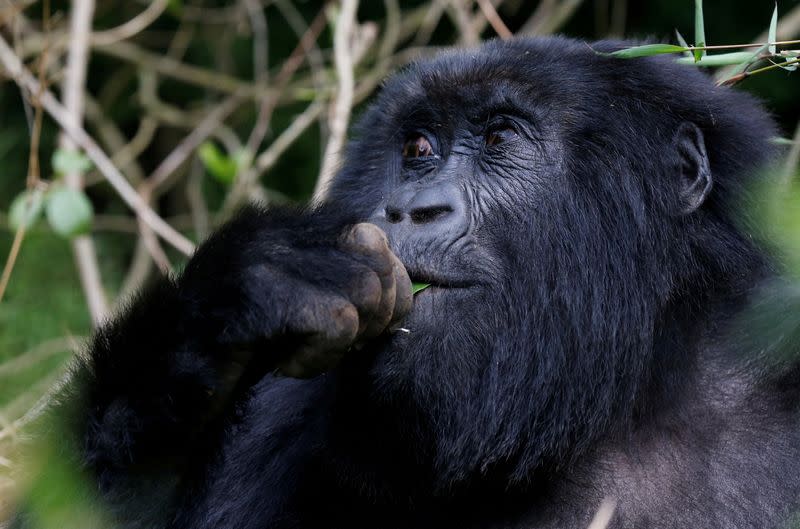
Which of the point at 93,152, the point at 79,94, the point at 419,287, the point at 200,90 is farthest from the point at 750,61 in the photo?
the point at 200,90

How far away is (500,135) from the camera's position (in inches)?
114

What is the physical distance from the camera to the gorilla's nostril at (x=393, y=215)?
2664mm

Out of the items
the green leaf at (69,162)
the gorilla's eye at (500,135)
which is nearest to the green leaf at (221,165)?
the green leaf at (69,162)

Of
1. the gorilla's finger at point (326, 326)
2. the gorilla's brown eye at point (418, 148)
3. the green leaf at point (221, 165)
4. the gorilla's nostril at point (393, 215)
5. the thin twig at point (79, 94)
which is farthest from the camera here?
the thin twig at point (79, 94)

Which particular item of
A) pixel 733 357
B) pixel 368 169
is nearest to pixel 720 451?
pixel 733 357

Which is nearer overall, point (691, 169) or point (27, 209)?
point (691, 169)

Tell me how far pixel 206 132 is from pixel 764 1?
3.15m

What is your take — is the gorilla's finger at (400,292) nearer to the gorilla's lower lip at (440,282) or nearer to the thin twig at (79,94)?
the gorilla's lower lip at (440,282)

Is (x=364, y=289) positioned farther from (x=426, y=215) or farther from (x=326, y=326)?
(x=426, y=215)

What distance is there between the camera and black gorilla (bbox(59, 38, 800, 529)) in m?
2.46

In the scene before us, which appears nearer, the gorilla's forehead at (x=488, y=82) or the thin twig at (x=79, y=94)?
the gorilla's forehead at (x=488, y=82)

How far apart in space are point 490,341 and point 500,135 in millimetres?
597

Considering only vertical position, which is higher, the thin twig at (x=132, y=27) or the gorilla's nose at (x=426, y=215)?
the thin twig at (x=132, y=27)

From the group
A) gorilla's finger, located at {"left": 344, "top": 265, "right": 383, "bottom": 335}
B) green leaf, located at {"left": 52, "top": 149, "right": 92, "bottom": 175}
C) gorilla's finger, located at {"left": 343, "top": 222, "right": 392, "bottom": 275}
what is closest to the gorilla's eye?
gorilla's finger, located at {"left": 343, "top": 222, "right": 392, "bottom": 275}
